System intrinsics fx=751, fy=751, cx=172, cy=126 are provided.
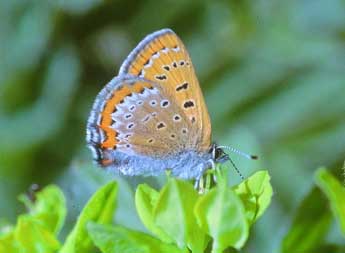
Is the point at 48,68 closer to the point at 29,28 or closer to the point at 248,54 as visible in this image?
the point at 29,28

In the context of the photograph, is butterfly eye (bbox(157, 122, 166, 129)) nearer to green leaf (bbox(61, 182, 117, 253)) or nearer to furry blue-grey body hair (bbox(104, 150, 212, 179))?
furry blue-grey body hair (bbox(104, 150, 212, 179))

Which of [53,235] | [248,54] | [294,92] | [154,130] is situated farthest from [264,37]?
[53,235]

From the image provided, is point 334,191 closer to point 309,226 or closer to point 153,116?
point 309,226

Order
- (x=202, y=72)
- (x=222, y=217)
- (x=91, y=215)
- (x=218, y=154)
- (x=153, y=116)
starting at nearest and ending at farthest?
1. (x=222, y=217)
2. (x=91, y=215)
3. (x=218, y=154)
4. (x=153, y=116)
5. (x=202, y=72)

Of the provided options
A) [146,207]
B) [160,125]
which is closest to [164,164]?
[160,125]

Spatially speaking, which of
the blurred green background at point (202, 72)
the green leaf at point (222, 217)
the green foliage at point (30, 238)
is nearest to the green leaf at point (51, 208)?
the green foliage at point (30, 238)
